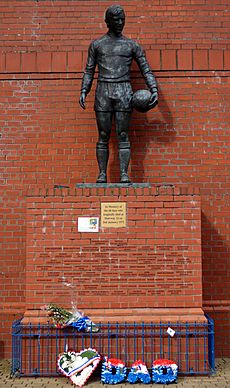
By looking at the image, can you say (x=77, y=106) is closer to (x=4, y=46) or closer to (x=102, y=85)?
(x=102, y=85)

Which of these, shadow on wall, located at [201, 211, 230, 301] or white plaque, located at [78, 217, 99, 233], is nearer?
white plaque, located at [78, 217, 99, 233]

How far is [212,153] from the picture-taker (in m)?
7.44

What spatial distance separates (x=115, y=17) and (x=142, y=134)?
164cm

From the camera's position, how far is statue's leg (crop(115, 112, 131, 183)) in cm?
680

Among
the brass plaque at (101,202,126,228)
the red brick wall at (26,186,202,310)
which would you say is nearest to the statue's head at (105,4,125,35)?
the red brick wall at (26,186,202,310)

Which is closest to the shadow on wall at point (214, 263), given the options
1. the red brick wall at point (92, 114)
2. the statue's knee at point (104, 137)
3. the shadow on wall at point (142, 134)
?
the red brick wall at point (92, 114)

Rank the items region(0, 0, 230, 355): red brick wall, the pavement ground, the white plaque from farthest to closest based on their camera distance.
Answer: region(0, 0, 230, 355): red brick wall
the white plaque
the pavement ground

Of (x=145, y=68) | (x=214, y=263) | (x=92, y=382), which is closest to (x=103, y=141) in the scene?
(x=145, y=68)

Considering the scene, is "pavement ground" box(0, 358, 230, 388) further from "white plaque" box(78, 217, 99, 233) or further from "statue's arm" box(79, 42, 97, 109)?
"statue's arm" box(79, 42, 97, 109)

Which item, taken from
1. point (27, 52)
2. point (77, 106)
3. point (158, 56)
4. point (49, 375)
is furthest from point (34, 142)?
point (49, 375)

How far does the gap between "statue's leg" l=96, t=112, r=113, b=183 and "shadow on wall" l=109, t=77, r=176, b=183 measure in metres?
0.53

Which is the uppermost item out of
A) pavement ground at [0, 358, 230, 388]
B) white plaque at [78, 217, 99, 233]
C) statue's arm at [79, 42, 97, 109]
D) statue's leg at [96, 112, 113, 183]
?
statue's arm at [79, 42, 97, 109]

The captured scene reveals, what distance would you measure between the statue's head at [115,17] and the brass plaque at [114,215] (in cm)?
224

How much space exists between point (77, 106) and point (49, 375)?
3616 mm
